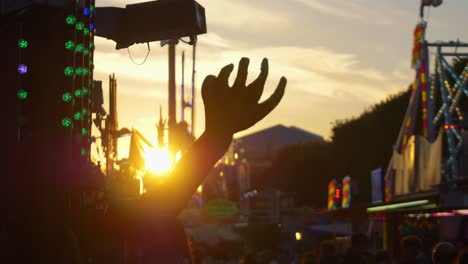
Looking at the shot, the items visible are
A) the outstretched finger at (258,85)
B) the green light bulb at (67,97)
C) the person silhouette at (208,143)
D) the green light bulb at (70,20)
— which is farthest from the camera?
the green light bulb at (70,20)

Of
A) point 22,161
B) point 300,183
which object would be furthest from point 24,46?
point 300,183

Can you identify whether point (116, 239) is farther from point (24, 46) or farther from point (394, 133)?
point (394, 133)

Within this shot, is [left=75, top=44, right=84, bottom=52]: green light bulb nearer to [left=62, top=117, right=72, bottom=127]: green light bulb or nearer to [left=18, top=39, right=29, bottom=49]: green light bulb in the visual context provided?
[left=18, top=39, right=29, bottom=49]: green light bulb

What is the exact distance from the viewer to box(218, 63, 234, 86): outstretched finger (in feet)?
14.0

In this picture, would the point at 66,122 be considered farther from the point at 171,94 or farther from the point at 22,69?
the point at 171,94

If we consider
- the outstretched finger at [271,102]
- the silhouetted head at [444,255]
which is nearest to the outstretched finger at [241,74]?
the outstretched finger at [271,102]

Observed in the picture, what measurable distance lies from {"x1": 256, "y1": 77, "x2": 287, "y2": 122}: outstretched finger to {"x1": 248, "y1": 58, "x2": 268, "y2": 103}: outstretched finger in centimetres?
4

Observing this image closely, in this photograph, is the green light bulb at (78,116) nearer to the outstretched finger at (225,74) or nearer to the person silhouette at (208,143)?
the person silhouette at (208,143)

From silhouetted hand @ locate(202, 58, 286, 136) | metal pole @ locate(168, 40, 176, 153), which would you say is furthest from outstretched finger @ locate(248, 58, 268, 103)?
metal pole @ locate(168, 40, 176, 153)

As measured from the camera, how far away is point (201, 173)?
4246mm

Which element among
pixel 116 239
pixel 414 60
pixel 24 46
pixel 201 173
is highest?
pixel 414 60

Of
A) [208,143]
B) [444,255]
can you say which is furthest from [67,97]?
[444,255]

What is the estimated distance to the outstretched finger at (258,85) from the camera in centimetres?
431

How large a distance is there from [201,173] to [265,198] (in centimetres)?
1968
